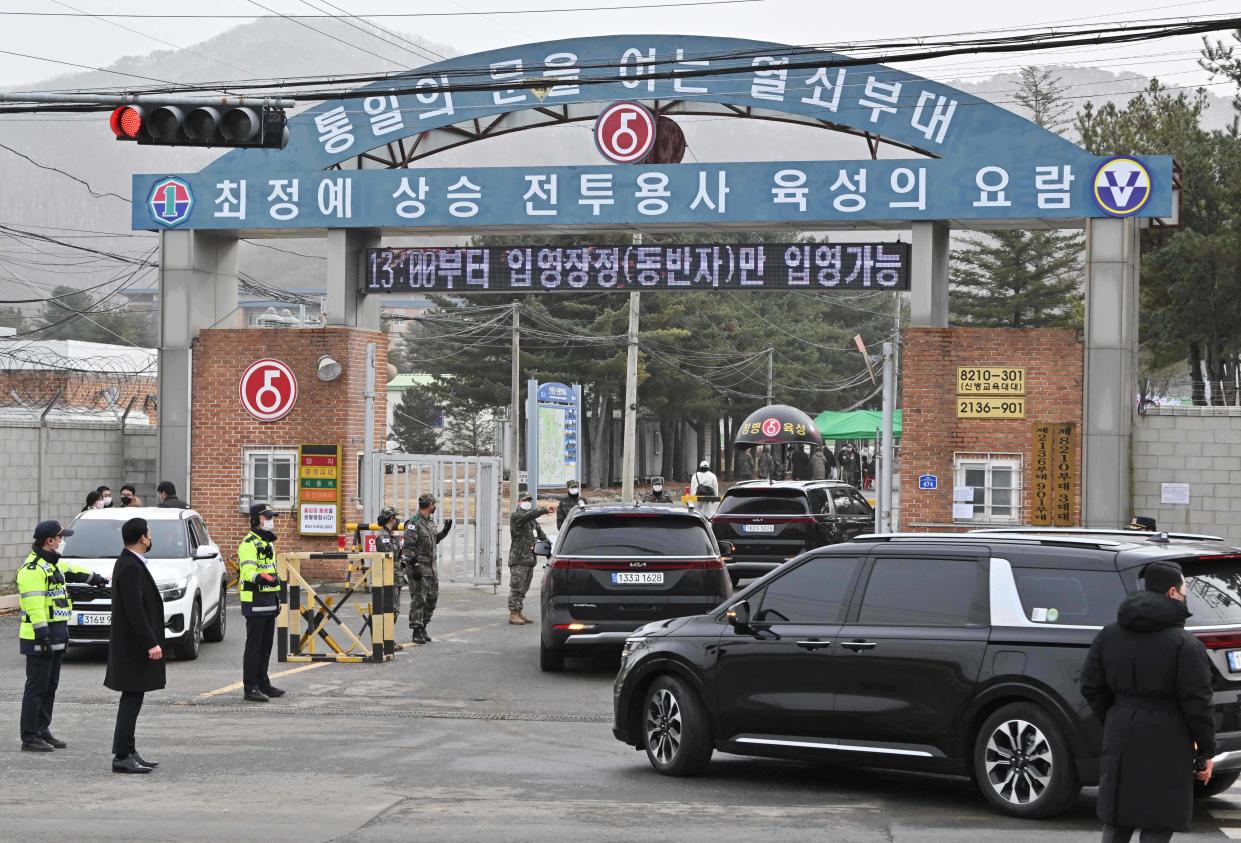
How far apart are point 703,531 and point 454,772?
613 cm

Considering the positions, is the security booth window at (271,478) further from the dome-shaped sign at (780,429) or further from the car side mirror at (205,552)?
the dome-shaped sign at (780,429)

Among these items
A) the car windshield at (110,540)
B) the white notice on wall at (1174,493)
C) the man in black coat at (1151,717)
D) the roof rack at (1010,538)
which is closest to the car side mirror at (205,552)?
the car windshield at (110,540)

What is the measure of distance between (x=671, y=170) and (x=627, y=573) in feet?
35.4

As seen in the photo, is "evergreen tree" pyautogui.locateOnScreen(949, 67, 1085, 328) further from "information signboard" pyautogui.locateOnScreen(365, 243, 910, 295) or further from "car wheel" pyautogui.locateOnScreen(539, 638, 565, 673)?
"car wheel" pyautogui.locateOnScreen(539, 638, 565, 673)

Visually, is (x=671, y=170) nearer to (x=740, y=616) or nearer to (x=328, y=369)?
(x=328, y=369)

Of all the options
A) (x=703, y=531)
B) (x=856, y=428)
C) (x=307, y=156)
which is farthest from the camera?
(x=856, y=428)

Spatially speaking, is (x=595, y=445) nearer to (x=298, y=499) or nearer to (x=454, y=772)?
(x=298, y=499)

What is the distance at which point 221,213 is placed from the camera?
27906 millimetres

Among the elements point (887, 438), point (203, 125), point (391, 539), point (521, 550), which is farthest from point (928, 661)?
point (887, 438)

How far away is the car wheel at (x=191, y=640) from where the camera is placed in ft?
60.5

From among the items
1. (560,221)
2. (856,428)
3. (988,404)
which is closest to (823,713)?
(988,404)

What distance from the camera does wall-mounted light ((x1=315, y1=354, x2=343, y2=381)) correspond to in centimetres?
2750

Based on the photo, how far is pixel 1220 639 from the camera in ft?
30.5

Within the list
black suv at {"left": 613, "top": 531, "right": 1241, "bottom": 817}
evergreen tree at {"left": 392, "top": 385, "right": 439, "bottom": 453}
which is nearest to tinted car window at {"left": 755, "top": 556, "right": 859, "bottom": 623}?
black suv at {"left": 613, "top": 531, "right": 1241, "bottom": 817}
